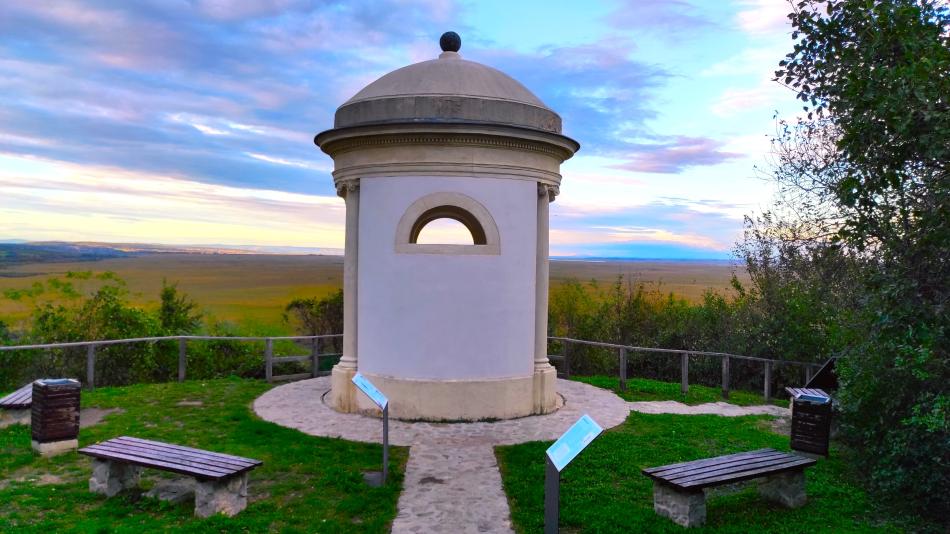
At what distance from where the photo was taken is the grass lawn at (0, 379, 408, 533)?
5988mm

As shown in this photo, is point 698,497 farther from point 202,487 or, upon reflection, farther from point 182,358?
point 182,358

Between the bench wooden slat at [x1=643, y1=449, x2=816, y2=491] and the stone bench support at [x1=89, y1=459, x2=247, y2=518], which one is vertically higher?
the bench wooden slat at [x1=643, y1=449, x2=816, y2=491]

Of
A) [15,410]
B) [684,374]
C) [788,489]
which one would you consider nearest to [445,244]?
[788,489]

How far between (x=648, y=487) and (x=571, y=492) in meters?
0.89

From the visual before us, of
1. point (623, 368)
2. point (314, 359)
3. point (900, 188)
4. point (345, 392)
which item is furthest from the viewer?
point (314, 359)

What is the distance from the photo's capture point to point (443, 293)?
32.4 ft

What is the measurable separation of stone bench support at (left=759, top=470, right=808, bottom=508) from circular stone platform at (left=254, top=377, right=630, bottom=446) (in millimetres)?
3059

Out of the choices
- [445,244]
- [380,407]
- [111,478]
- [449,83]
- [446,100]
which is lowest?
[111,478]

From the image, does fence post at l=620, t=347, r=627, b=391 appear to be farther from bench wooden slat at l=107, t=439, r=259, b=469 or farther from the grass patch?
bench wooden slat at l=107, t=439, r=259, b=469

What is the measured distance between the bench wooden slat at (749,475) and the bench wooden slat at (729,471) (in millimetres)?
36

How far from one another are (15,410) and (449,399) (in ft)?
20.4

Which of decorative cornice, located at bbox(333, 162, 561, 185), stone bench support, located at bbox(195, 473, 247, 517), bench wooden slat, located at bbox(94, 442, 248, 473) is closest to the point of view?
stone bench support, located at bbox(195, 473, 247, 517)

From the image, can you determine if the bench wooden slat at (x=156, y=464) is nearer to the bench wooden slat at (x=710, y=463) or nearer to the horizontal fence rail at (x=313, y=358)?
the bench wooden slat at (x=710, y=463)

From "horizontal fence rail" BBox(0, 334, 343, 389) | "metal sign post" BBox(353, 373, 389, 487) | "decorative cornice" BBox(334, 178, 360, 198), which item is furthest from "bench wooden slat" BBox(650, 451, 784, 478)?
"horizontal fence rail" BBox(0, 334, 343, 389)
